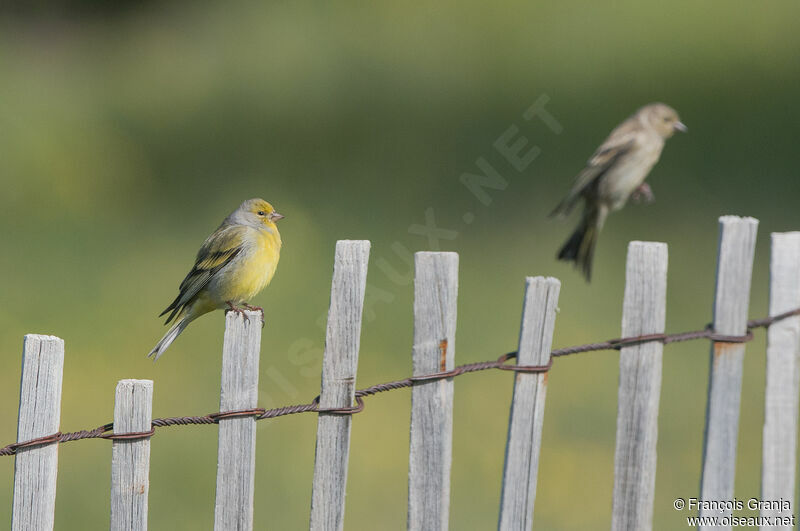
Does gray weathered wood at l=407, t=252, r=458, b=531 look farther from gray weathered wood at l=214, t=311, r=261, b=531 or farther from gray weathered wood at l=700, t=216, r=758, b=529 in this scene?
gray weathered wood at l=700, t=216, r=758, b=529

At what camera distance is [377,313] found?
352 inches

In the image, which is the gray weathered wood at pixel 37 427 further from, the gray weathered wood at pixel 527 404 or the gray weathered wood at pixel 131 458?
the gray weathered wood at pixel 527 404

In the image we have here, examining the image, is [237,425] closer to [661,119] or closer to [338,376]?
[338,376]

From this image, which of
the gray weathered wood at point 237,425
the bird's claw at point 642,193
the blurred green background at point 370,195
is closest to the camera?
the bird's claw at point 642,193

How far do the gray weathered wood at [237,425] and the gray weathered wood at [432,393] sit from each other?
19.7 inches

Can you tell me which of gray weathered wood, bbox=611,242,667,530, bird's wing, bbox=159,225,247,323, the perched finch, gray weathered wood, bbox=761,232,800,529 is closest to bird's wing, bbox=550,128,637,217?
the perched finch

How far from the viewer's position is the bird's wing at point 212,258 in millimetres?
4262

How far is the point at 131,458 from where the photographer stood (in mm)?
3006

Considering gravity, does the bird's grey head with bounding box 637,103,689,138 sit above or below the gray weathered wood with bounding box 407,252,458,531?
above

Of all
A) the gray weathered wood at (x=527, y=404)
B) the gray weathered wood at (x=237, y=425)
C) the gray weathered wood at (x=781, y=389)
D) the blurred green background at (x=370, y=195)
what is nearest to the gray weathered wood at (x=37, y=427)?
the gray weathered wood at (x=237, y=425)

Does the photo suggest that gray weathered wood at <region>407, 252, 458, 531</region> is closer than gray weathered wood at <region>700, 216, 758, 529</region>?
Yes

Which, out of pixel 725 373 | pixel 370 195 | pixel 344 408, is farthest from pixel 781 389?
pixel 370 195

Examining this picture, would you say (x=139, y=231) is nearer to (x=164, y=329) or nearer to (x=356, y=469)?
(x=164, y=329)

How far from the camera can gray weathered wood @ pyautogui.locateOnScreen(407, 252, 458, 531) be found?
3.10 metres
